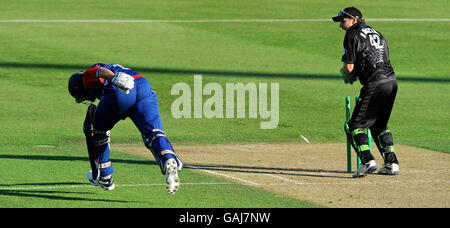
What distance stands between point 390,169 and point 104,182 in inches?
145

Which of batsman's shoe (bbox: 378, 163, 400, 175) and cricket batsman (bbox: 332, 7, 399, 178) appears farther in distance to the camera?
batsman's shoe (bbox: 378, 163, 400, 175)

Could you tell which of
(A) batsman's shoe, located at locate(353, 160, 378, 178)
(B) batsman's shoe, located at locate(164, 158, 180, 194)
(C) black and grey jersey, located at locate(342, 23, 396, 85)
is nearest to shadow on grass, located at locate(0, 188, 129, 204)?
(B) batsman's shoe, located at locate(164, 158, 180, 194)

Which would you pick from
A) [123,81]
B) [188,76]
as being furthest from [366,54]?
[188,76]

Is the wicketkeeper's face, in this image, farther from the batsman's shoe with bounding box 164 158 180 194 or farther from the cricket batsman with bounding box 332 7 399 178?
the batsman's shoe with bounding box 164 158 180 194

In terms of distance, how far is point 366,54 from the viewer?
1074 cm

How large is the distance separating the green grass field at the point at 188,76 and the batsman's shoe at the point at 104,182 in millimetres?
91

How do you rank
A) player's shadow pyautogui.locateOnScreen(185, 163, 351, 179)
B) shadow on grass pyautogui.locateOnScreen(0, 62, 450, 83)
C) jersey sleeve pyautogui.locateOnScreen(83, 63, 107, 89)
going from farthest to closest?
1. shadow on grass pyautogui.locateOnScreen(0, 62, 450, 83)
2. player's shadow pyautogui.locateOnScreen(185, 163, 351, 179)
3. jersey sleeve pyautogui.locateOnScreen(83, 63, 107, 89)

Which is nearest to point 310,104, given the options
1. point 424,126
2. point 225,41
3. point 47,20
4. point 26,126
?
point 424,126

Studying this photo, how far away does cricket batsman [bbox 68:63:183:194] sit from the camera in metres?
8.83

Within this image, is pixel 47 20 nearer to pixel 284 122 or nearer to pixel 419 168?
Result: pixel 284 122

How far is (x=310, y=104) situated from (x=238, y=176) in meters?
6.70

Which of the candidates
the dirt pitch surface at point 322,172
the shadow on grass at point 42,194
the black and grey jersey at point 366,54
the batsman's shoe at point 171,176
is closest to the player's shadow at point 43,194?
the shadow on grass at point 42,194

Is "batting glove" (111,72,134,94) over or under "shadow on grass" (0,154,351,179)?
over

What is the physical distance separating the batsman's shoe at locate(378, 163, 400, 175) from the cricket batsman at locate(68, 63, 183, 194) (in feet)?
10.7
